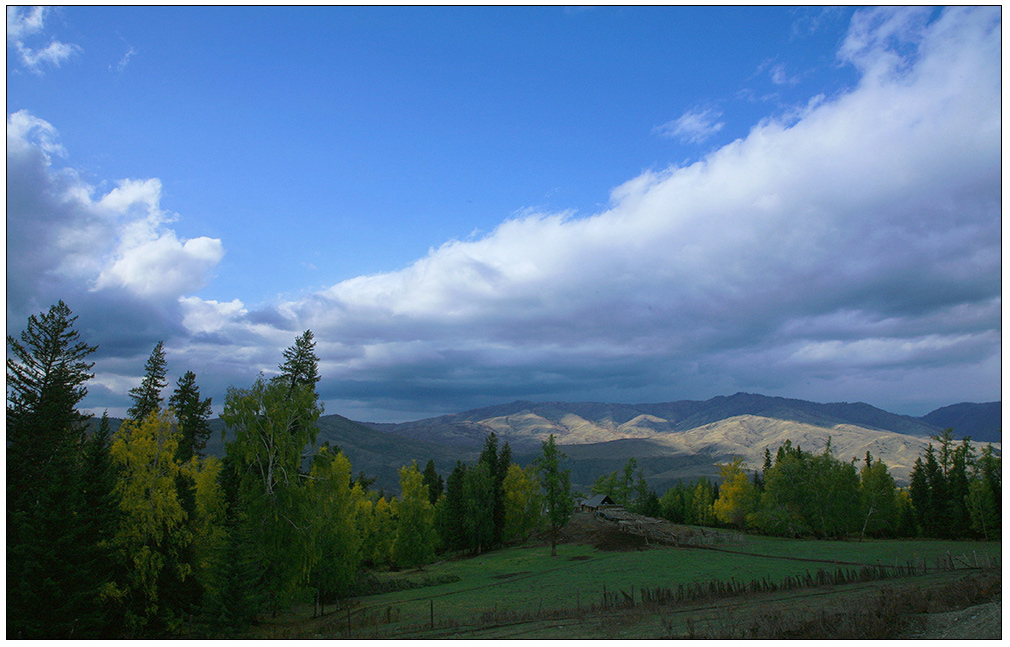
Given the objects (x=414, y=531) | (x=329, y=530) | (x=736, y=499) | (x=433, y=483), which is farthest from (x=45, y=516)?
(x=736, y=499)

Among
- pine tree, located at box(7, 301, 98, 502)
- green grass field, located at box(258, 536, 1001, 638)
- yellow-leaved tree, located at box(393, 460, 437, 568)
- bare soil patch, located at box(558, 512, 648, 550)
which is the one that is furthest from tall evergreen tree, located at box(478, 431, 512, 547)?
pine tree, located at box(7, 301, 98, 502)

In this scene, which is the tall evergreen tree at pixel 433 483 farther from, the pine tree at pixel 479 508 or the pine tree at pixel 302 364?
the pine tree at pixel 302 364

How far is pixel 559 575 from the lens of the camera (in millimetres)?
47000

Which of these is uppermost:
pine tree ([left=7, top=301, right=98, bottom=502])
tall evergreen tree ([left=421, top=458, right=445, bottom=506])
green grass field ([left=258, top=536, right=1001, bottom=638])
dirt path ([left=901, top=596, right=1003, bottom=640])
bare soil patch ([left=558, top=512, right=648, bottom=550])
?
pine tree ([left=7, top=301, right=98, bottom=502])

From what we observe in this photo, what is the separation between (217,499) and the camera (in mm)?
38469

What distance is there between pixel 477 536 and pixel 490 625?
48.5 metres

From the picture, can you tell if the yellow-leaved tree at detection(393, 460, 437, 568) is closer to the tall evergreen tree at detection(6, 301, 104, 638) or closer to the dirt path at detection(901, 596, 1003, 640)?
the tall evergreen tree at detection(6, 301, 104, 638)

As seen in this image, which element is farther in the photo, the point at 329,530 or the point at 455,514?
the point at 455,514

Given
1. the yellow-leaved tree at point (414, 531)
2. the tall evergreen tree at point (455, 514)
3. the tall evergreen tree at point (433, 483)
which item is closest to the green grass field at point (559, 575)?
the yellow-leaved tree at point (414, 531)

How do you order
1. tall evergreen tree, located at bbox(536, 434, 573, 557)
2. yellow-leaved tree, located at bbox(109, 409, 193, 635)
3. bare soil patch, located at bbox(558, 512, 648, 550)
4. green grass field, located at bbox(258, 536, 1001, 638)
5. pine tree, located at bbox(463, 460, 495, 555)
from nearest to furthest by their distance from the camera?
yellow-leaved tree, located at bbox(109, 409, 193, 635) → green grass field, located at bbox(258, 536, 1001, 638) → bare soil patch, located at bbox(558, 512, 648, 550) → tall evergreen tree, located at bbox(536, 434, 573, 557) → pine tree, located at bbox(463, 460, 495, 555)

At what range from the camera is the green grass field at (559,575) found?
104ft

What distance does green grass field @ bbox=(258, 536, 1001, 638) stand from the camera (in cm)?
3169

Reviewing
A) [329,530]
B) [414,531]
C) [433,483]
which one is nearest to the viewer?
[329,530]

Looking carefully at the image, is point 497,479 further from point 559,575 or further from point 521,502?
point 559,575
